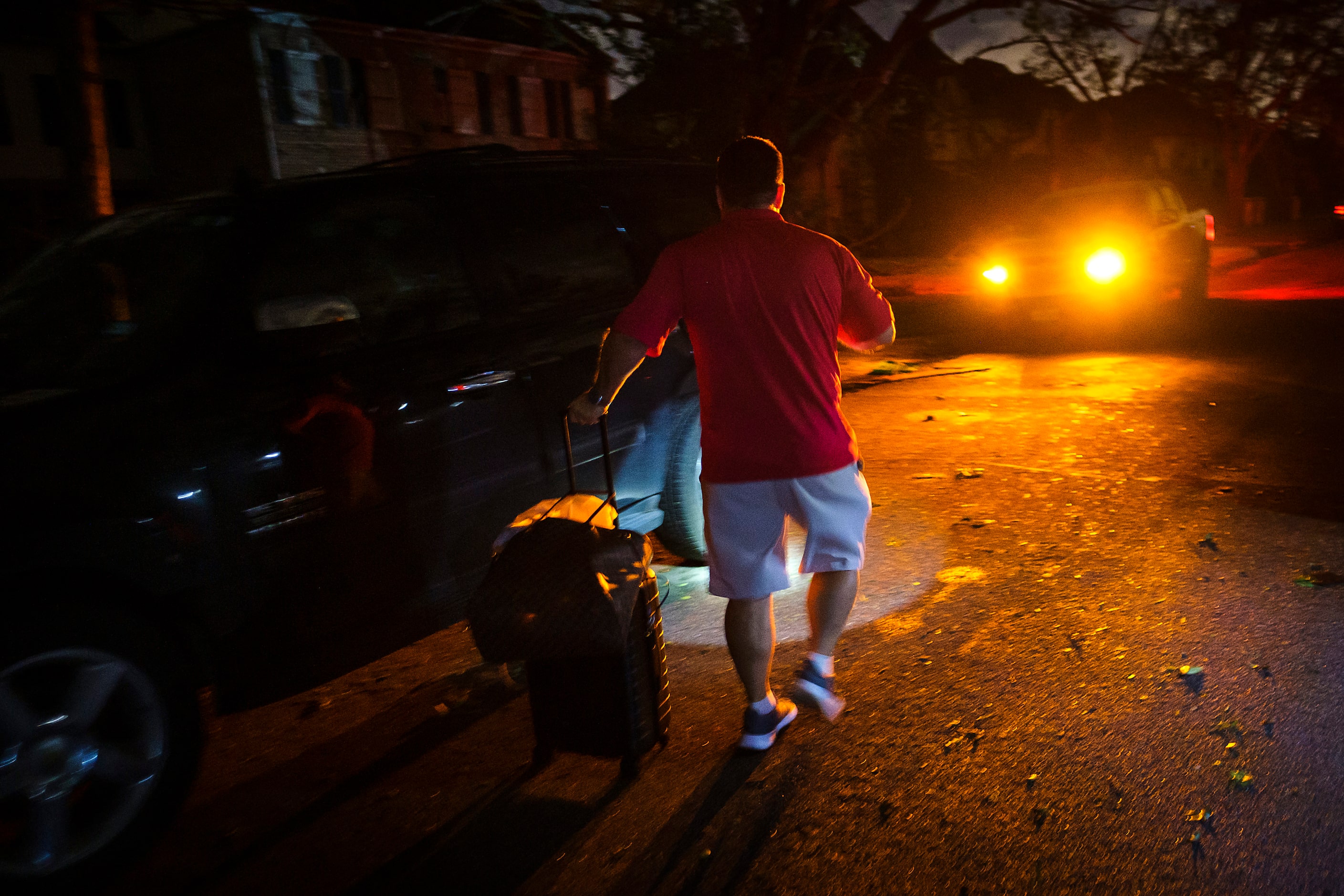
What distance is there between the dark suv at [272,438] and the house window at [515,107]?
3027 centimetres

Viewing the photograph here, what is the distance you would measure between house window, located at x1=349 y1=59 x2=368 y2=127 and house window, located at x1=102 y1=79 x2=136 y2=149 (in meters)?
6.08

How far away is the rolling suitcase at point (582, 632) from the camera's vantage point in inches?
110

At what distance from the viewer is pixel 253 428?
3.01m

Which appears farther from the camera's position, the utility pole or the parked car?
the parked car

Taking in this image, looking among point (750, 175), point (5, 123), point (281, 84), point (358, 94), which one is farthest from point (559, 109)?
point (750, 175)

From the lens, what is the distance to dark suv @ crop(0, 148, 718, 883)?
8.50 feet

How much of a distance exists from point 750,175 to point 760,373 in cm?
59

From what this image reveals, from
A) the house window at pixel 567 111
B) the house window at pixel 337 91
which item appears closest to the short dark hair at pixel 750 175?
the house window at pixel 337 91

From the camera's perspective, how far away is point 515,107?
33.1 m

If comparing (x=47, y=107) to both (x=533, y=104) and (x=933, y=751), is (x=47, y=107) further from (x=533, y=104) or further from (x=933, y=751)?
(x=933, y=751)

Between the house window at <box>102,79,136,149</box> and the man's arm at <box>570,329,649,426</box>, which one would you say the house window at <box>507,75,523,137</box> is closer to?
the house window at <box>102,79,136,149</box>

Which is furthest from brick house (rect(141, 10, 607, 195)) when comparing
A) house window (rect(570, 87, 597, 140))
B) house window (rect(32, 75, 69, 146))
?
house window (rect(570, 87, 597, 140))

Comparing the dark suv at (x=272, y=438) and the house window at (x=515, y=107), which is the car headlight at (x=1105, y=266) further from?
the house window at (x=515, y=107)

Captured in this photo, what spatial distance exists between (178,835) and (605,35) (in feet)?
38.5
